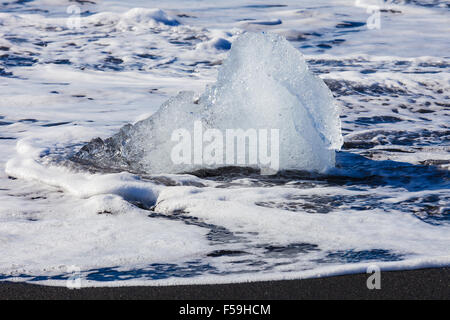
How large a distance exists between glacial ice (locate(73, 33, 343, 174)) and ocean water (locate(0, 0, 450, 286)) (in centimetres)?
15

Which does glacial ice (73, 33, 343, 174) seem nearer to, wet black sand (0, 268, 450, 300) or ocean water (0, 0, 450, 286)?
ocean water (0, 0, 450, 286)

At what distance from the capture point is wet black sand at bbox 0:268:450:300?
2.21 m

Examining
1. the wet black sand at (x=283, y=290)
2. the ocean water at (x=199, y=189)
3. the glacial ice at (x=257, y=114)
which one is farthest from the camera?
the glacial ice at (x=257, y=114)

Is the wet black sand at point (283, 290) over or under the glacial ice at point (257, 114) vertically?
under

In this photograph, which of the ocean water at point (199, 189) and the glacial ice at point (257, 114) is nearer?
the ocean water at point (199, 189)

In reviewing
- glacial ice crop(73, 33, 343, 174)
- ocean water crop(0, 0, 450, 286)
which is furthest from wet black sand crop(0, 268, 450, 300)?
glacial ice crop(73, 33, 343, 174)

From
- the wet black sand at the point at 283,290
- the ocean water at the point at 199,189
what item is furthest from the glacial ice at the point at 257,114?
the wet black sand at the point at 283,290

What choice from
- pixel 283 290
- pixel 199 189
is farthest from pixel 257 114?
pixel 283 290

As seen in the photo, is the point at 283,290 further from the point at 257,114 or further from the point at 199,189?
the point at 257,114

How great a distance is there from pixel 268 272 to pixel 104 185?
1.49 m

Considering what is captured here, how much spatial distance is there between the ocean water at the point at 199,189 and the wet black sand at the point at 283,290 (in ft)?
0.24

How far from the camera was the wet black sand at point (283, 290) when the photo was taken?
221 cm

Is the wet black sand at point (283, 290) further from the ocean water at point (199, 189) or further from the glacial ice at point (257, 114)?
the glacial ice at point (257, 114)
